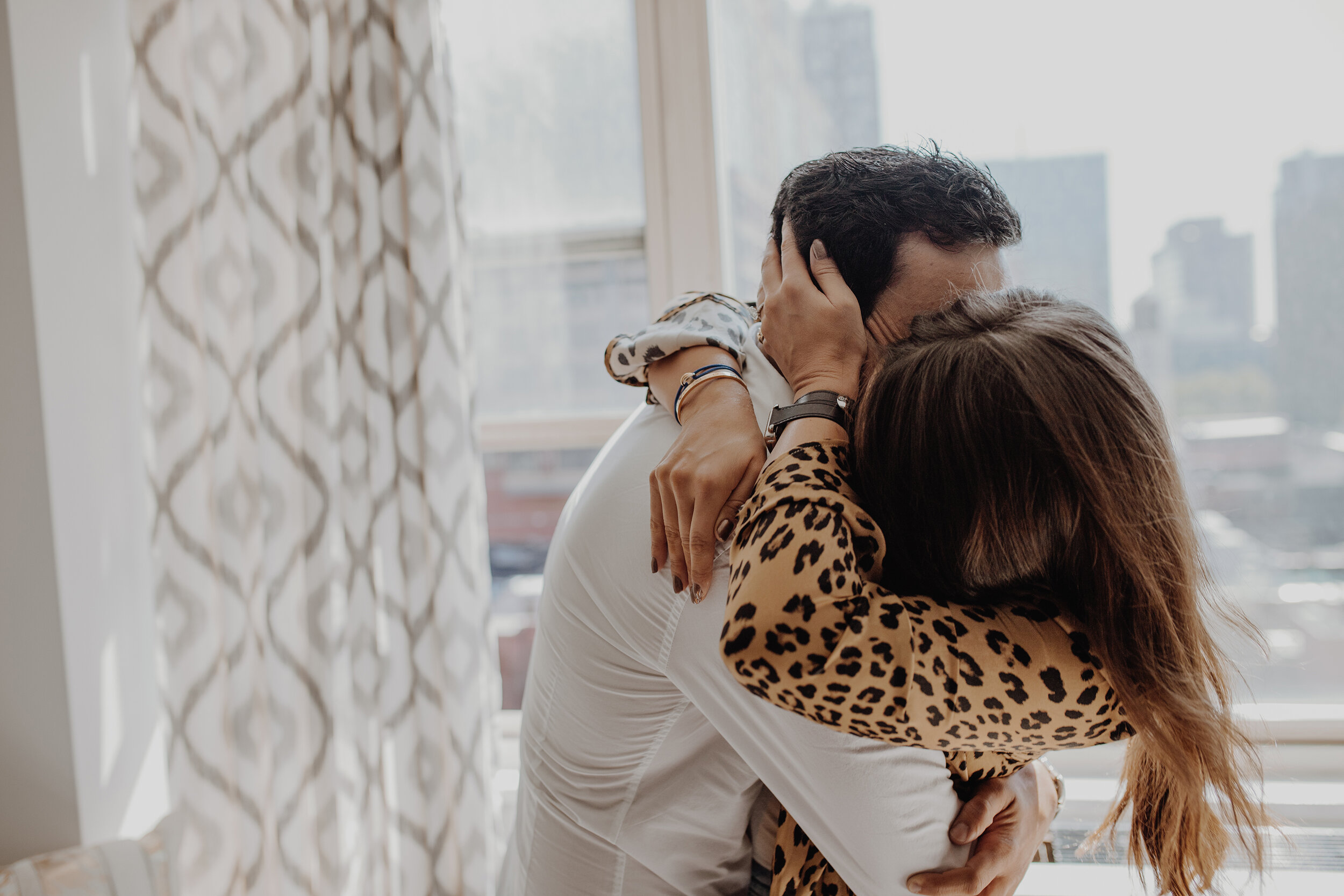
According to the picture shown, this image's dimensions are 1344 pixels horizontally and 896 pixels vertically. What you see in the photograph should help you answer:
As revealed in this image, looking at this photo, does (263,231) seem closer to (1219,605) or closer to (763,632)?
(763,632)

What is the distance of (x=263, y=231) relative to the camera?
1604mm

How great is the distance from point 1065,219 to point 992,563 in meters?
1.38

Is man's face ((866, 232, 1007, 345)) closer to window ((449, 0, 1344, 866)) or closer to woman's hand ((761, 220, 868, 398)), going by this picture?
woman's hand ((761, 220, 868, 398))

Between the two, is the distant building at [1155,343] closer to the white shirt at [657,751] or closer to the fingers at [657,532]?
the white shirt at [657,751]

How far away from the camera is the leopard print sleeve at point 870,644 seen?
0.60m

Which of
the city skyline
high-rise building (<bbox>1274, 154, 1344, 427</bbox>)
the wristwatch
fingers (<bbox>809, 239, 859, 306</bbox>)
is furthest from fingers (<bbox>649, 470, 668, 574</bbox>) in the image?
high-rise building (<bbox>1274, 154, 1344, 427</bbox>)

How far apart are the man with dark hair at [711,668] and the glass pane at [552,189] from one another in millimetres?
1055

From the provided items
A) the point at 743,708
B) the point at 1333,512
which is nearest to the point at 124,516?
the point at 743,708

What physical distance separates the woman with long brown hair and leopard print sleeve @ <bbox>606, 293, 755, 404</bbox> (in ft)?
0.48

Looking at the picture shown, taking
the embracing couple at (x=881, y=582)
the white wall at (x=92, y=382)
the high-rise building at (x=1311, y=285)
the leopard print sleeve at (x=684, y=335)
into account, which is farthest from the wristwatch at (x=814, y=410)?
the high-rise building at (x=1311, y=285)

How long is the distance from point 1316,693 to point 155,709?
2.42 meters

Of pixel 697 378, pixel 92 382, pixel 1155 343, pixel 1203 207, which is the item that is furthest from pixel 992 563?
pixel 92 382

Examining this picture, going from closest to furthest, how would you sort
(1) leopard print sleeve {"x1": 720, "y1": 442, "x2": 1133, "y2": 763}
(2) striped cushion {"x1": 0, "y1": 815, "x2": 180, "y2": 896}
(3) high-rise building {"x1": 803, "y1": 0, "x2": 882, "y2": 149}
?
(1) leopard print sleeve {"x1": 720, "y1": 442, "x2": 1133, "y2": 763} → (2) striped cushion {"x1": 0, "y1": 815, "x2": 180, "y2": 896} → (3) high-rise building {"x1": 803, "y1": 0, "x2": 882, "y2": 149}

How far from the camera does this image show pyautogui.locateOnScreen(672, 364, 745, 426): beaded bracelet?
739 mm
